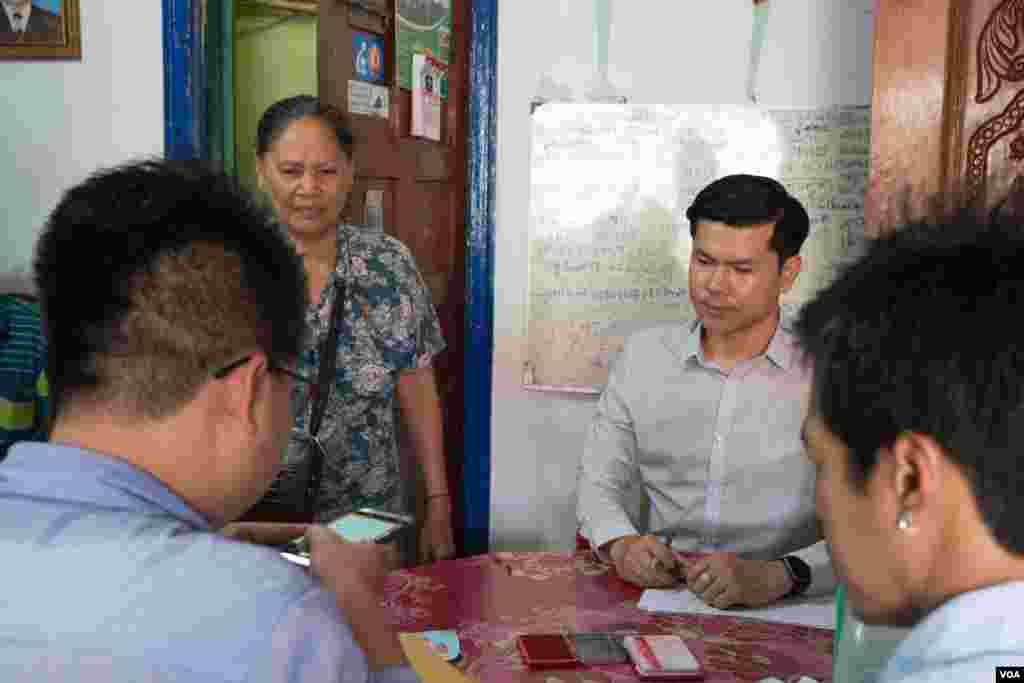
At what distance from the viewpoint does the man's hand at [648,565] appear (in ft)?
6.23

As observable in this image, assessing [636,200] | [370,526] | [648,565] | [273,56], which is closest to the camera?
[370,526]

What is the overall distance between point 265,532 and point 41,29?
1.84 meters

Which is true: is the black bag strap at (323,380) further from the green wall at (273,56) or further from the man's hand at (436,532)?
the green wall at (273,56)

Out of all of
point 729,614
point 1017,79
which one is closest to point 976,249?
point 729,614

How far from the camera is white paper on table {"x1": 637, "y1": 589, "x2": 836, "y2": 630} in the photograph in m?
1.74

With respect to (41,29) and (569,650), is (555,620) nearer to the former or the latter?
(569,650)

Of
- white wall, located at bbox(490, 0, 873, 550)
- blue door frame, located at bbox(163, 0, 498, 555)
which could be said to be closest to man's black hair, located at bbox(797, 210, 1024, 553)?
white wall, located at bbox(490, 0, 873, 550)

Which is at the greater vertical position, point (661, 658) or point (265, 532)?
point (265, 532)

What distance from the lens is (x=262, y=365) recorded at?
0.94 meters

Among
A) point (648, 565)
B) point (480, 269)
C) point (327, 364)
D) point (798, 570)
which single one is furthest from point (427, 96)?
point (798, 570)

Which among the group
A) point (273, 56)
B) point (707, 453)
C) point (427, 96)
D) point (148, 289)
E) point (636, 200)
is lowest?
point (707, 453)

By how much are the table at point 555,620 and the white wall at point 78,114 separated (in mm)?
1338

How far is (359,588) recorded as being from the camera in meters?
0.96

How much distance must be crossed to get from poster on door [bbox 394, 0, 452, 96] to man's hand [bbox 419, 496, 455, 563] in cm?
139
